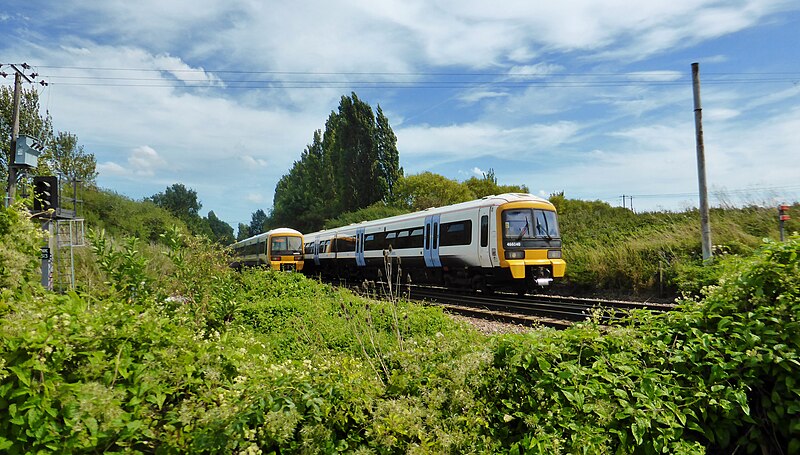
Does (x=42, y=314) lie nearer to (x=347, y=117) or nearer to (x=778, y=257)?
(x=778, y=257)

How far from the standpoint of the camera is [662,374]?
2908 millimetres

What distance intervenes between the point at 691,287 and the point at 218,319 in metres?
11.1

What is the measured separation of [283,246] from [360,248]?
6.90 meters

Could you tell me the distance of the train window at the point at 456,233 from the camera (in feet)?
47.0

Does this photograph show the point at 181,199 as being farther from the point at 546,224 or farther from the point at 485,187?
the point at 546,224

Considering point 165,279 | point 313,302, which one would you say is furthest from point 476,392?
point 313,302

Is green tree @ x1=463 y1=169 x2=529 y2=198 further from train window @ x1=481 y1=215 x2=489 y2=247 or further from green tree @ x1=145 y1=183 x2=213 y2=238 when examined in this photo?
green tree @ x1=145 y1=183 x2=213 y2=238

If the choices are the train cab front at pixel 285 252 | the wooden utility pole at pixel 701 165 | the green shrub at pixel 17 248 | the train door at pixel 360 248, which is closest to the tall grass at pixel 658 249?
the wooden utility pole at pixel 701 165

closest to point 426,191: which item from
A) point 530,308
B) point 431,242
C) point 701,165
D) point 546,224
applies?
point 431,242

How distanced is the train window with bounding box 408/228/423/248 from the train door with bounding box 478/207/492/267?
3.40 metres

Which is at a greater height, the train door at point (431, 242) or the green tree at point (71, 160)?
the green tree at point (71, 160)

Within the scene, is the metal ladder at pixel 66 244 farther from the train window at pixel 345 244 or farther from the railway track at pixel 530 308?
the train window at pixel 345 244

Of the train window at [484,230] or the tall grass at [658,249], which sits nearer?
the train window at [484,230]

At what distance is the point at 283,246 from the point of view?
2681cm
